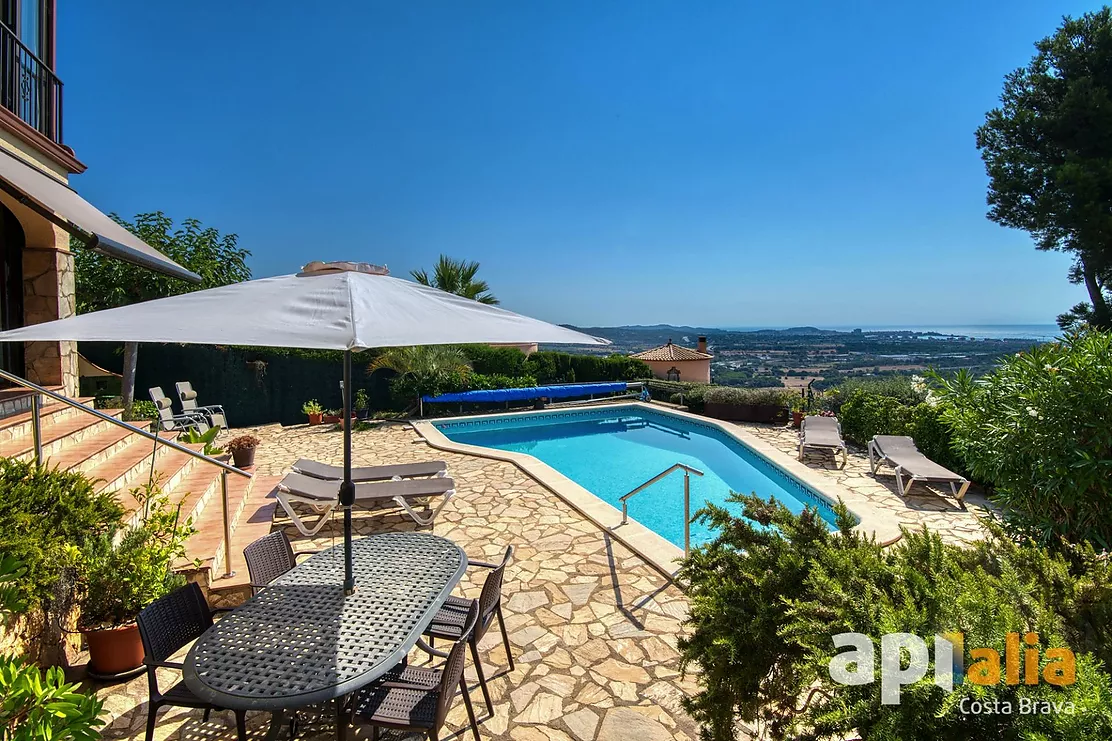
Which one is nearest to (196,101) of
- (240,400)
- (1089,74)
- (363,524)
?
(240,400)

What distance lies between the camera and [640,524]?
609cm

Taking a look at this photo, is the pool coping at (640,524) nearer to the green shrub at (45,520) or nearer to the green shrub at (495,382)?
the green shrub at (495,382)

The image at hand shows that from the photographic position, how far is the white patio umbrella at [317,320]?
7.09 ft

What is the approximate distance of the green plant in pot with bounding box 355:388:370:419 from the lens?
550 inches

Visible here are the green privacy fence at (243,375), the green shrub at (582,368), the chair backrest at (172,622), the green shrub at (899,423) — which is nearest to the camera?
the chair backrest at (172,622)

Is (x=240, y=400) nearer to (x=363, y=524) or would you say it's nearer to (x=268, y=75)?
(x=268, y=75)

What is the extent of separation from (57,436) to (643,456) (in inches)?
400

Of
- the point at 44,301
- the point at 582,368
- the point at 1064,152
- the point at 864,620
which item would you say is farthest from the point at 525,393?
the point at 1064,152

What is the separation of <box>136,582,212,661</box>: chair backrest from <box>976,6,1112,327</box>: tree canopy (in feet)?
54.9

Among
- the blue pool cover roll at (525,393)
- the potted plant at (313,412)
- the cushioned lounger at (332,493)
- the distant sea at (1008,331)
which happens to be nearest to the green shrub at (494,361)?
the blue pool cover roll at (525,393)

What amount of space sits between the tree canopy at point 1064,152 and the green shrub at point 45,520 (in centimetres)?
1747

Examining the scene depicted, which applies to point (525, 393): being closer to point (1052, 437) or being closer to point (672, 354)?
point (672, 354)

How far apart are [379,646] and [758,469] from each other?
30.5 feet

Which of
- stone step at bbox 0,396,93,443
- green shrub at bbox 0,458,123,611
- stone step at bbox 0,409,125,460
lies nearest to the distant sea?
green shrub at bbox 0,458,123,611
